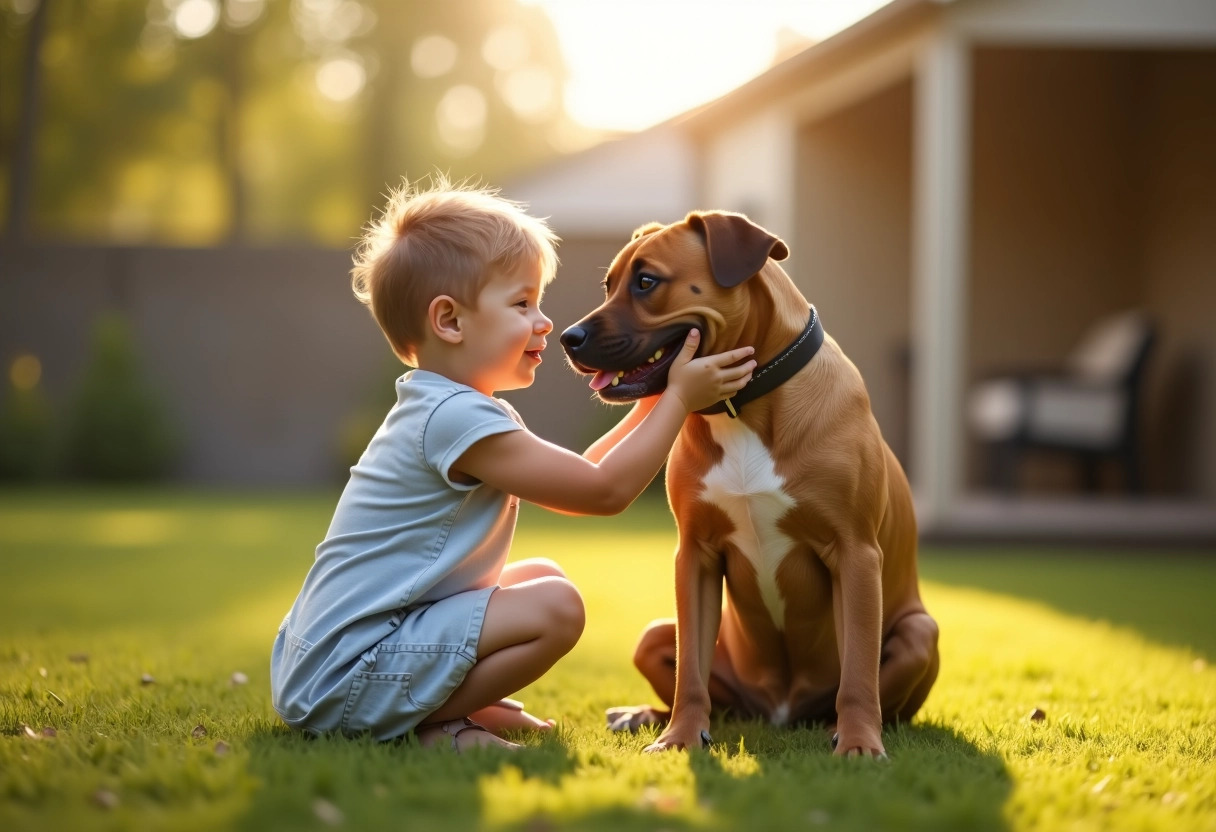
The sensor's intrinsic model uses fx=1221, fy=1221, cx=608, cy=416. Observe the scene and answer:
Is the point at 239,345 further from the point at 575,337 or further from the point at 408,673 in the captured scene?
the point at 408,673

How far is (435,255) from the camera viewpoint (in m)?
3.19

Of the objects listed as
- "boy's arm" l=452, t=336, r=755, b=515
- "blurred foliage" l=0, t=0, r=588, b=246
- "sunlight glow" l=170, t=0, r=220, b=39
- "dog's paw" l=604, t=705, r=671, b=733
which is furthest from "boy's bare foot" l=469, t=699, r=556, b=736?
"sunlight glow" l=170, t=0, r=220, b=39

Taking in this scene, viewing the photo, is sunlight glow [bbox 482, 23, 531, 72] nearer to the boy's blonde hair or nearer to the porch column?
the porch column

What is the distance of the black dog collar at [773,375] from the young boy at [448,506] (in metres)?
0.07

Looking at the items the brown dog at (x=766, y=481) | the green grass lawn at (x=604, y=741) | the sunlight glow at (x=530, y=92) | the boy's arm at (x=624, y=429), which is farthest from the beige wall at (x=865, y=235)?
the sunlight glow at (x=530, y=92)

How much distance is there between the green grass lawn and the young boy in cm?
17

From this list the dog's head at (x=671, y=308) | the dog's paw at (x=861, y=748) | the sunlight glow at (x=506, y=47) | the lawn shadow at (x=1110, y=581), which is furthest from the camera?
the sunlight glow at (x=506, y=47)

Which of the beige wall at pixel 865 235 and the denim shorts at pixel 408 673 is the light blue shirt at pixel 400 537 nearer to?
the denim shorts at pixel 408 673

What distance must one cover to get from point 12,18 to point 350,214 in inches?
489

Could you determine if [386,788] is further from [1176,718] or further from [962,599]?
[962,599]

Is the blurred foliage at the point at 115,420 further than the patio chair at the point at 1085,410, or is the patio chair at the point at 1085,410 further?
the blurred foliage at the point at 115,420

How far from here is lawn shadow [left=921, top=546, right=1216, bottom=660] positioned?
19.2ft

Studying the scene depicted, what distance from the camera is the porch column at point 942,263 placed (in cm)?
866

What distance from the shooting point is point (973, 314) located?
466 inches
